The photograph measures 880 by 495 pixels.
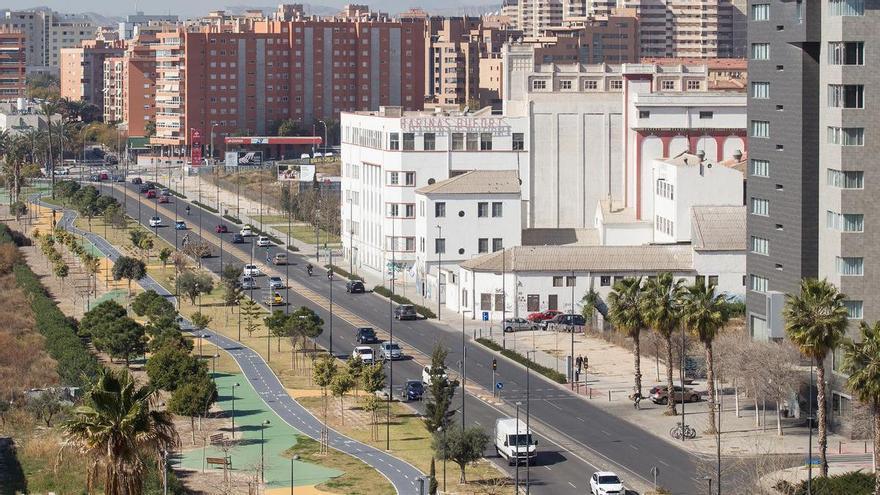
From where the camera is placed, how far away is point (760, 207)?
349ft

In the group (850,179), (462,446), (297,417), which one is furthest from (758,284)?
(462,446)

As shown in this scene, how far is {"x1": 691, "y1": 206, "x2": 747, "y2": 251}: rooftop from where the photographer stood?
445ft

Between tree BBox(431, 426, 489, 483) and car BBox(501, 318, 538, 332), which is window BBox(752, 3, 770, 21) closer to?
tree BBox(431, 426, 489, 483)

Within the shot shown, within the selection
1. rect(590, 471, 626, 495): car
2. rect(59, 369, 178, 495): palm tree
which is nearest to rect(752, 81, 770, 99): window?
rect(590, 471, 626, 495): car

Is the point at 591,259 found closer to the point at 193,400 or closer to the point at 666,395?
the point at 666,395

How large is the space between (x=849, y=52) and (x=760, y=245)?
13223mm

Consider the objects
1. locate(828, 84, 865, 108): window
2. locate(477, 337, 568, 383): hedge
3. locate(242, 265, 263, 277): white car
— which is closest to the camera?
locate(828, 84, 865, 108): window

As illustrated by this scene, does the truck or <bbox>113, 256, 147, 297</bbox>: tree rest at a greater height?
<bbox>113, 256, 147, 297</bbox>: tree

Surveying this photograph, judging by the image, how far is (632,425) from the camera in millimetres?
98438

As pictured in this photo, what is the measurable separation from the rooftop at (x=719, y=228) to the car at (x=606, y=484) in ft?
182

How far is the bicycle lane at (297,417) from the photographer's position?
87188 mm

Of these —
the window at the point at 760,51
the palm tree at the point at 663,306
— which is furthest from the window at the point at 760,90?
the palm tree at the point at 663,306

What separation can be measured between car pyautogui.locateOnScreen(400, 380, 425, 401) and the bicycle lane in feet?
19.3

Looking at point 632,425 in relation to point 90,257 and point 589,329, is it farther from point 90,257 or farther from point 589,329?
point 90,257
